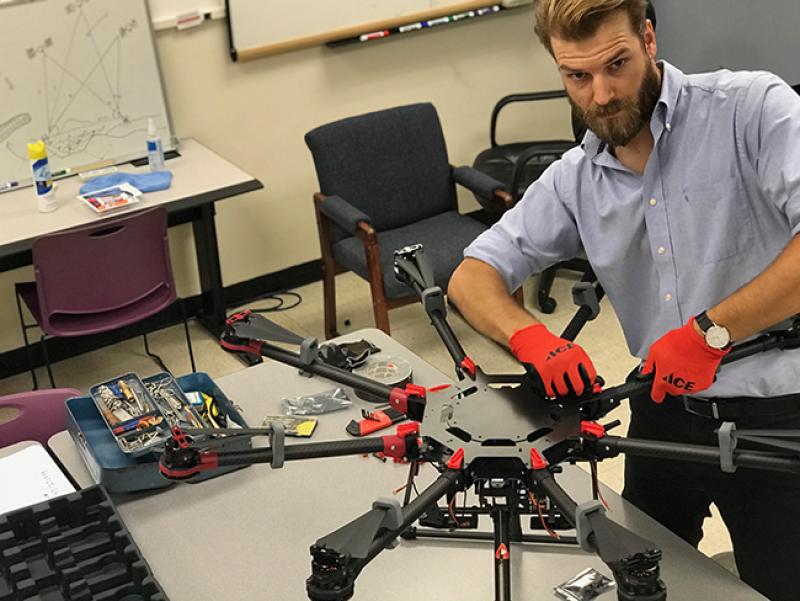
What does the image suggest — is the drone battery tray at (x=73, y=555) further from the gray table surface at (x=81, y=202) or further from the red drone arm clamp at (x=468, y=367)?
the gray table surface at (x=81, y=202)

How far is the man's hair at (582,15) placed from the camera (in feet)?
5.64

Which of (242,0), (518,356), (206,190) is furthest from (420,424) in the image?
(242,0)

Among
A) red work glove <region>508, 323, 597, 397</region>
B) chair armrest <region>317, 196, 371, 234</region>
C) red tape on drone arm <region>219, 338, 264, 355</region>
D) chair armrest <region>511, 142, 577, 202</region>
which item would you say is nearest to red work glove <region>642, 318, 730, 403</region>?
red work glove <region>508, 323, 597, 397</region>

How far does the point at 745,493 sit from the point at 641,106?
0.72 meters

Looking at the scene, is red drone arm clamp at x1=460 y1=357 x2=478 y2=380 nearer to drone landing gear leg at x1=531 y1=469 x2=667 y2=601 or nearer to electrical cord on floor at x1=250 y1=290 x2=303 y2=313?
drone landing gear leg at x1=531 y1=469 x2=667 y2=601

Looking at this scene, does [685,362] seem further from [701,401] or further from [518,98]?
[518,98]

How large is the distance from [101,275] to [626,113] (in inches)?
82.5

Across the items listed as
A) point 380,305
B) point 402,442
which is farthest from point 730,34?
point 402,442

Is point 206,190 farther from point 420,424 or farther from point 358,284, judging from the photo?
point 420,424

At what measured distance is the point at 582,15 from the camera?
1.72m

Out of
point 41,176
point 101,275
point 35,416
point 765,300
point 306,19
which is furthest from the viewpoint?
point 306,19

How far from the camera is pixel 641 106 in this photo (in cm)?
183

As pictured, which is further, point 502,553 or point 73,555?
point 73,555

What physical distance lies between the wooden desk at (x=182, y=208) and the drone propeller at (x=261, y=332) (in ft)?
6.09
